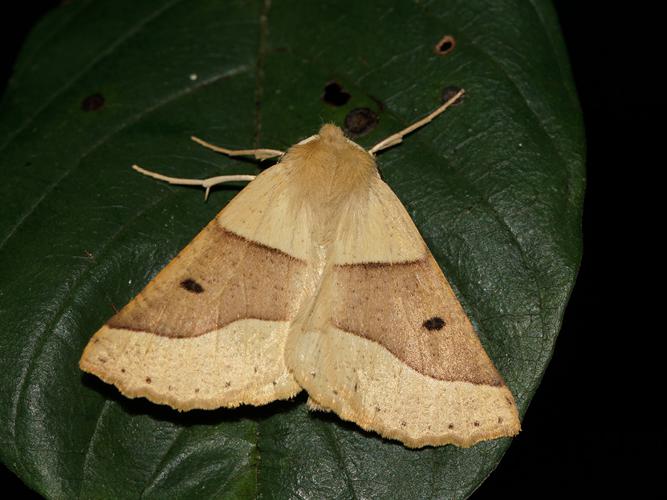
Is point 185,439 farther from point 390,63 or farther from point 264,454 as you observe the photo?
point 390,63

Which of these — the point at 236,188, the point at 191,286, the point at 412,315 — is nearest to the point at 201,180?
the point at 236,188

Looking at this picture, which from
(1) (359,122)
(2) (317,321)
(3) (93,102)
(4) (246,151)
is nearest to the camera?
(2) (317,321)

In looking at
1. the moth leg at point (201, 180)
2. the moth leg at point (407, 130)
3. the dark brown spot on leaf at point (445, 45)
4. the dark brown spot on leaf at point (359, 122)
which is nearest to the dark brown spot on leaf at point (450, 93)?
the moth leg at point (407, 130)

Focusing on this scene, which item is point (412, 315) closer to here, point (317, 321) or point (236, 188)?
point (317, 321)

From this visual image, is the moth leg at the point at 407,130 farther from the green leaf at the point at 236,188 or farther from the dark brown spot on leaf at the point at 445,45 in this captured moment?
the dark brown spot on leaf at the point at 445,45

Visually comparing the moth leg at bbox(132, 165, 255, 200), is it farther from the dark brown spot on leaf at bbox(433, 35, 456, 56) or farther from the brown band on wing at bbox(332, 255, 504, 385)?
the dark brown spot on leaf at bbox(433, 35, 456, 56)

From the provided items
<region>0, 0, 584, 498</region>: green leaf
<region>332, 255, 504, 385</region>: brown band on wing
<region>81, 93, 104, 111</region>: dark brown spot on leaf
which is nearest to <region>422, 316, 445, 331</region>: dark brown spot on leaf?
<region>332, 255, 504, 385</region>: brown band on wing
